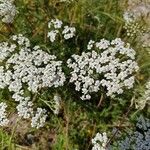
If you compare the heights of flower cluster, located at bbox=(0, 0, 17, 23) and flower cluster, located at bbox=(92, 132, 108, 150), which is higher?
flower cluster, located at bbox=(0, 0, 17, 23)

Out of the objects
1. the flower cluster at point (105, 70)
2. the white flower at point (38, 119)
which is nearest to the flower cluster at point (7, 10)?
the flower cluster at point (105, 70)


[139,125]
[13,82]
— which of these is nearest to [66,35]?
[13,82]

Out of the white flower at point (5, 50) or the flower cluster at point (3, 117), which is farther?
the white flower at point (5, 50)

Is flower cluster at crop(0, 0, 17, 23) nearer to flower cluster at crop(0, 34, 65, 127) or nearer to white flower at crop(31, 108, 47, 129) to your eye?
flower cluster at crop(0, 34, 65, 127)

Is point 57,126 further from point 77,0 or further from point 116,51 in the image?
point 77,0

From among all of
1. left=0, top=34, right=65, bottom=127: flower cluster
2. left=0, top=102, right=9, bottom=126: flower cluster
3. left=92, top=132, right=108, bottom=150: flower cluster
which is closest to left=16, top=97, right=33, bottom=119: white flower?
left=0, top=34, right=65, bottom=127: flower cluster

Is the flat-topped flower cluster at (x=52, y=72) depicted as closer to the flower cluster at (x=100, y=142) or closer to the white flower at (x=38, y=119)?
the white flower at (x=38, y=119)
